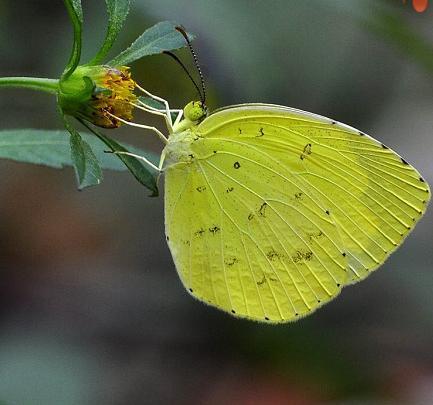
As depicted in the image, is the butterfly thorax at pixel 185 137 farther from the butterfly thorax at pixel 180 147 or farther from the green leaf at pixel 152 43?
the green leaf at pixel 152 43

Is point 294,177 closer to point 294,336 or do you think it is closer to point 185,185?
point 185,185

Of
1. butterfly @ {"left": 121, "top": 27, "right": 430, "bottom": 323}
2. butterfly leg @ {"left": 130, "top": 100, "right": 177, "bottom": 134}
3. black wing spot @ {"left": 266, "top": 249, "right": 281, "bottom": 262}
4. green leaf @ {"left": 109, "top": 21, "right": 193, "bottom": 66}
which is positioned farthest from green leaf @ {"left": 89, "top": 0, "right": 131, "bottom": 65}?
black wing spot @ {"left": 266, "top": 249, "right": 281, "bottom": 262}

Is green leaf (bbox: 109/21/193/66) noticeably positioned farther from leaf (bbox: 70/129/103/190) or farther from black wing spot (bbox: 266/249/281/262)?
black wing spot (bbox: 266/249/281/262)

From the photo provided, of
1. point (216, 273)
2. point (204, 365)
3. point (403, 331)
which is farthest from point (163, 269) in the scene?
point (216, 273)

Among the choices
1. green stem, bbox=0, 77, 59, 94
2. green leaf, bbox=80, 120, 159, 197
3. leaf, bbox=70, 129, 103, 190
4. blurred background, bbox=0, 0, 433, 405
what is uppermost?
green stem, bbox=0, 77, 59, 94

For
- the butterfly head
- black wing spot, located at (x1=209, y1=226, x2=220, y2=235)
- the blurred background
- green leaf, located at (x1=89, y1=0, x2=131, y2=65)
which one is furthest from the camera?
the blurred background

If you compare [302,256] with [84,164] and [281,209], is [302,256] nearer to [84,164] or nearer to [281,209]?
[281,209]

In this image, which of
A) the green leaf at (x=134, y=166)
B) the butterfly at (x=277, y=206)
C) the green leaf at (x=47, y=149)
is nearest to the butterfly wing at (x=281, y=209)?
the butterfly at (x=277, y=206)
